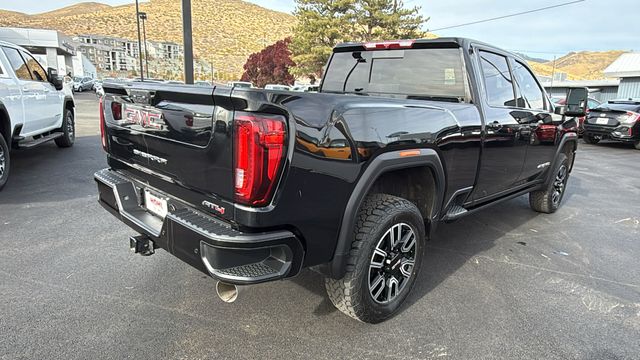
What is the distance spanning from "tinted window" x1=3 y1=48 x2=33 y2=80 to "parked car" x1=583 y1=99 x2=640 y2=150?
14.8 m

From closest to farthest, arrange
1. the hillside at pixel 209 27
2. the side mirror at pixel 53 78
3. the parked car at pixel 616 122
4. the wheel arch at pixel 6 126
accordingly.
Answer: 1. the wheel arch at pixel 6 126
2. the side mirror at pixel 53 78
3. the parked car at pixel 616 122
4. the hillside at pixel 209 27

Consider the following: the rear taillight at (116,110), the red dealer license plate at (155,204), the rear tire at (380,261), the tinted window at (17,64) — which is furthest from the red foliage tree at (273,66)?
the rear tire at (380,261)

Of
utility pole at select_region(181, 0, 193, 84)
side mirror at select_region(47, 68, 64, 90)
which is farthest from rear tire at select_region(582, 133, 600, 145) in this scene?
side mirror at select_region(47, 68, 64, 90)

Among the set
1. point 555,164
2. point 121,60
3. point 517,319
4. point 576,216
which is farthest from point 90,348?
point 121,60

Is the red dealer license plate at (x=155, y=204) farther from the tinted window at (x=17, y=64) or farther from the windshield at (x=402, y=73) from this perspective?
the tinted window at (x=17, y=64)

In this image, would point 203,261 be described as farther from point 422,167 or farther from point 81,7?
point 81,7

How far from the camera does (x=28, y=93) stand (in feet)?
21.6

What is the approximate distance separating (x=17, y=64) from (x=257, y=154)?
21.7ft

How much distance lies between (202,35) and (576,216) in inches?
3564

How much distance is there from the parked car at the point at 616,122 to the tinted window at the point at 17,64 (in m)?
14.8

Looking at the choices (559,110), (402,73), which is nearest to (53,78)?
(402,73)

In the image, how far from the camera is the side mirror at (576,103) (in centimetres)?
493

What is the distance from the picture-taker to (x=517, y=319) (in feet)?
9.70

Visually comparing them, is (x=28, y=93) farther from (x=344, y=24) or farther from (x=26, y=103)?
(x=344, y=24)
